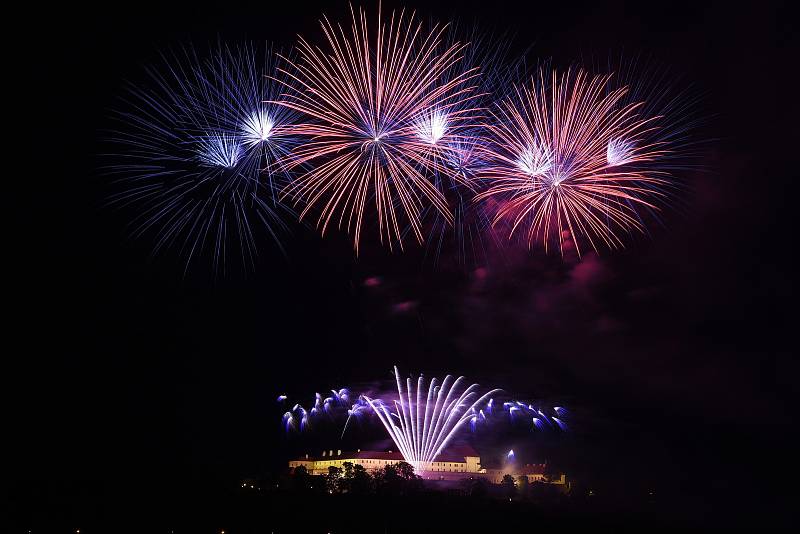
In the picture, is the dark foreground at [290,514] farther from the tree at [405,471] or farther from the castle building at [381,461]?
the castle building at [381,461]

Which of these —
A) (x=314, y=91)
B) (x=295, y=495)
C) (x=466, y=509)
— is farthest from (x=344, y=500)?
(x=314, y=91)

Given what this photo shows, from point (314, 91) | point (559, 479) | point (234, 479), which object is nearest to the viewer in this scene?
point (314, 91)

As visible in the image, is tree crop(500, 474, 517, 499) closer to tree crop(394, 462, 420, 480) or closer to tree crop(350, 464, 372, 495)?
tree crop(394, 462, 420, 480)

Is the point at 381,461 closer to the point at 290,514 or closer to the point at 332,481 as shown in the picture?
the point at 332,481

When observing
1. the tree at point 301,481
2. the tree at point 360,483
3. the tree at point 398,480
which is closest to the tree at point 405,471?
the tree at point 398,480

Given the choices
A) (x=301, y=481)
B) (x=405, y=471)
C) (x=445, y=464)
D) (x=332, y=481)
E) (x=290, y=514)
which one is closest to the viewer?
(x=290, y=514)

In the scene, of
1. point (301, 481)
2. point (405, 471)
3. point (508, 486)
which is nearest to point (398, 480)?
point (405, 471)

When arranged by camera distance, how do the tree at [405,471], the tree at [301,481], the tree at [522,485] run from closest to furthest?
the tree at [301,481] → the tree at [405,471] → the tree at [522,485]

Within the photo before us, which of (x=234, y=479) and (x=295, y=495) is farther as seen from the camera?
(x=234, y=479)

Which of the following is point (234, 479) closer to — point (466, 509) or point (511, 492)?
point (466, 509)

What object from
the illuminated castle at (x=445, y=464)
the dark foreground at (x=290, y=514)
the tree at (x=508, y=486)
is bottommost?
the dark foreground at (x=290, y=514)

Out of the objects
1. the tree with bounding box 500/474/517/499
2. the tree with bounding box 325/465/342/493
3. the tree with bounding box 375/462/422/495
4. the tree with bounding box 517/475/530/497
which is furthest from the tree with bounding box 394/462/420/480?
the tree with bounding box 517/475/530/497
